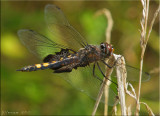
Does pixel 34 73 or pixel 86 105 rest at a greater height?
pixel 34 73

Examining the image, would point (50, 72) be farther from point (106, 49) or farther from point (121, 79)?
point (121, 79)

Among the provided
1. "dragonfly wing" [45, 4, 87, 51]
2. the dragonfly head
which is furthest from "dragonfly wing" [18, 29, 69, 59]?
the dragonfly head

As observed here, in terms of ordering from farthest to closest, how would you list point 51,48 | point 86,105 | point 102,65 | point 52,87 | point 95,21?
point 95,21, point 52,87, point 86,105, point 51,48, point 102,65

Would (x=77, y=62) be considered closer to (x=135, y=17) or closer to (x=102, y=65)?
(x=102, y=65)

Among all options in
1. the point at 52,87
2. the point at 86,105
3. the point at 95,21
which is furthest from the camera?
the point at 95,21

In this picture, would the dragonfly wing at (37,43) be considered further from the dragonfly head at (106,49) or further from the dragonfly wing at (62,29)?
the dragonfly head at (106,49)

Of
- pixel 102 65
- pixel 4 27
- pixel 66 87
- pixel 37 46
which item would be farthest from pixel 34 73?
pixel 102 65

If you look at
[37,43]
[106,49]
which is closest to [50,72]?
[37,43]

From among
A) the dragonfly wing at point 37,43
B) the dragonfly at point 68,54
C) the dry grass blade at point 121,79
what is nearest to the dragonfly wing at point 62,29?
the dragonfly at point 68,54
